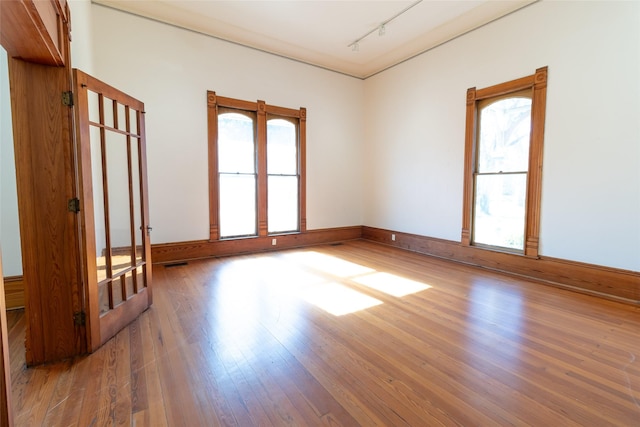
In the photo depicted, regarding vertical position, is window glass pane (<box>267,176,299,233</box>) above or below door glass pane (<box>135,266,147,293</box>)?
above

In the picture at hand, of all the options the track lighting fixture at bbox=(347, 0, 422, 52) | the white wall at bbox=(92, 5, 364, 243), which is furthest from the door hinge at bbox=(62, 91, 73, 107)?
the track lighting fixture at bbox=(347, 0, 422, 52)

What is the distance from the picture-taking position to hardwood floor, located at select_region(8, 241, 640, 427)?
5.51 ft

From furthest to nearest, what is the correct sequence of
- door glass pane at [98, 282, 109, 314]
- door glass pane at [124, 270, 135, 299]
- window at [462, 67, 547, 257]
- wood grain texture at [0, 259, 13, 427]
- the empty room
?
window at [462, 67, 547, 257] → door glass pane at [124, 270, 135, 299] → door glass pane at [98, 282, 109, 314] → the empty room → wood grain texture at [0, 259, 13, 427]

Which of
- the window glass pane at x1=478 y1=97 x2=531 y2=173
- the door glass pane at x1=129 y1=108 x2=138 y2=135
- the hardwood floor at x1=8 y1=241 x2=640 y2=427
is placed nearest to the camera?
the hardwood floor at x1=8 y1=241 x2=640 y2=427

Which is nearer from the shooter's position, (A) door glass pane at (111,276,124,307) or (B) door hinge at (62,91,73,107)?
(B) door hinge at (62,91,73,107)

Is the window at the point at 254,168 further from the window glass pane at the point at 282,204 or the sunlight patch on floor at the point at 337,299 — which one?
the sunlight patch on floor at the point at 337,299

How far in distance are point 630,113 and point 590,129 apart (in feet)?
1.16

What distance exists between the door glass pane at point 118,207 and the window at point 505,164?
4660 mm

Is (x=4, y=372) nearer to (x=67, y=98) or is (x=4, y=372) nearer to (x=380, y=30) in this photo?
(x=67, y=98)

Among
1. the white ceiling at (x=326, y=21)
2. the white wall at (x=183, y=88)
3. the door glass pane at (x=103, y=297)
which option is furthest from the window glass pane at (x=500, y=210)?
the door glass pane at (x=103, y=297)

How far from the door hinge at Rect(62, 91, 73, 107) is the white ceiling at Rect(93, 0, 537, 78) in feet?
9.84

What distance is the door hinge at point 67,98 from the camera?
6.84 ft

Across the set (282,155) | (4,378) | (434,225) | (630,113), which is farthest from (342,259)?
(4,378)

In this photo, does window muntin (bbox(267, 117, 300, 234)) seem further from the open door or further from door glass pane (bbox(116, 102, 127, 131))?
door glass pane (bbox(116, 102, 127, 131))
